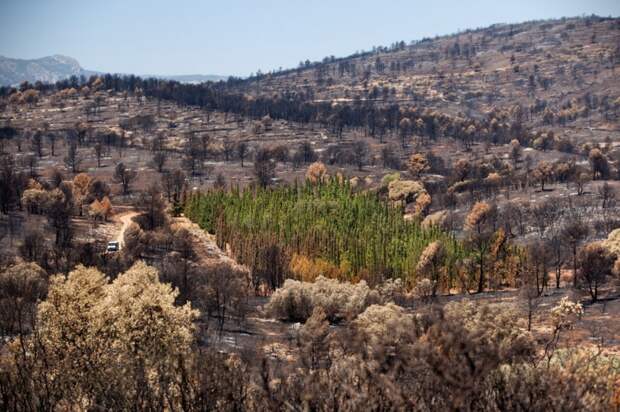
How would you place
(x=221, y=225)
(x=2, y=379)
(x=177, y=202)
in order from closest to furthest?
(x=2, y=379), (x=221, y=225), (x=177, y=202)

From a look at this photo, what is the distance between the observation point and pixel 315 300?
64.8 meters

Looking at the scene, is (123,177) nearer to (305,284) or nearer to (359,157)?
(359,157)

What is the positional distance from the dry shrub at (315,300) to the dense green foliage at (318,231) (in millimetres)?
15158

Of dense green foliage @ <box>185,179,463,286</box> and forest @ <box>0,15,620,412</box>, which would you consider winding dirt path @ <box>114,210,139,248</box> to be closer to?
forest @ <box>0,15,620,412</box>

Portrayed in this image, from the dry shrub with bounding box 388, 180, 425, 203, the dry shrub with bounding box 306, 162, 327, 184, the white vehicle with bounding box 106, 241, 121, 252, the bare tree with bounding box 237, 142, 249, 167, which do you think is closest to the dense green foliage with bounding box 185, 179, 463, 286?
the white vehicle with bounding box 106, 241, 121, 252

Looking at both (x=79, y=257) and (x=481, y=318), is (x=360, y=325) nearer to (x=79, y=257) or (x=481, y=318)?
(x=481, y=318)

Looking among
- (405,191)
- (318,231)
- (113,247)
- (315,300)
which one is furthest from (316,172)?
(315,300)

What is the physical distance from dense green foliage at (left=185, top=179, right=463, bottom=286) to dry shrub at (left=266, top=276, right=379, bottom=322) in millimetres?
15158

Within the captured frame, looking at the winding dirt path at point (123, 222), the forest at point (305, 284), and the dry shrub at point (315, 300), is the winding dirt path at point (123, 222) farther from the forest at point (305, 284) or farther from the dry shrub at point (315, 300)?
the dry shrub at point (315, 300)

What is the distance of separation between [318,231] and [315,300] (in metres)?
29.3

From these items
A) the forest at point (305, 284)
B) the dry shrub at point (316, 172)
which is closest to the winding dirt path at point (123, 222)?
the forest at point (305, 284)

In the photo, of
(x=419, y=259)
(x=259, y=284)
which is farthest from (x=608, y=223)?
(x=259, y=284)

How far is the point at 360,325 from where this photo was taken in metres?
48.0

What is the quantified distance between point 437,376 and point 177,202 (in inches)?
4102
